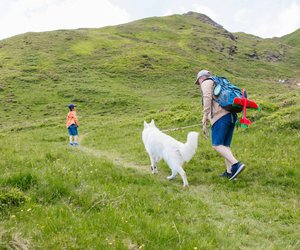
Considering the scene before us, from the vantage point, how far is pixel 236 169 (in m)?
9.12

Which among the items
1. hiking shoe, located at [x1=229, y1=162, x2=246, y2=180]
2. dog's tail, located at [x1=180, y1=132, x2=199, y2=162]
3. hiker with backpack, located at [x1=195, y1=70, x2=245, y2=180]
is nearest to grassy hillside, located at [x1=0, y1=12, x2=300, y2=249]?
hiking shoe, located at [x1=229, y1=162, x2=246, y2=180]

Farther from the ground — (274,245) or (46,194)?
(46,194)

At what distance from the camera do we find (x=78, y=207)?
599 centimetres

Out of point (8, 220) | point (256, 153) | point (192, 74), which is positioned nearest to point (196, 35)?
point (192, 74)

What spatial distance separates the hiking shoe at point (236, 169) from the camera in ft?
29.4

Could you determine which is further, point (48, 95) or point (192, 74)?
point (192, 74)

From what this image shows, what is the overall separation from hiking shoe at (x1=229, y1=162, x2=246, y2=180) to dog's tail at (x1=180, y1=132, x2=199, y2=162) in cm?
138

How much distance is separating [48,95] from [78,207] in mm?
44627

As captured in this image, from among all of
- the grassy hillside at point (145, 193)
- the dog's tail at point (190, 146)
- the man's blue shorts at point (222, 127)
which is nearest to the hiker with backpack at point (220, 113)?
the man's blue shorts at point (222, 127)

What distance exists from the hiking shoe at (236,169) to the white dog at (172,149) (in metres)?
1.36

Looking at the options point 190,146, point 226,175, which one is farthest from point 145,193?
point 226,175

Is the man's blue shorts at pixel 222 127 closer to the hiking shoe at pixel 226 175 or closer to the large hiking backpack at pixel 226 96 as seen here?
the large hiking backpack at pixel 226 96

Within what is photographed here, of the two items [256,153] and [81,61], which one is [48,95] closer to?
[81,61]

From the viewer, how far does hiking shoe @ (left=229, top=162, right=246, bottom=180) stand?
8.97 meters
